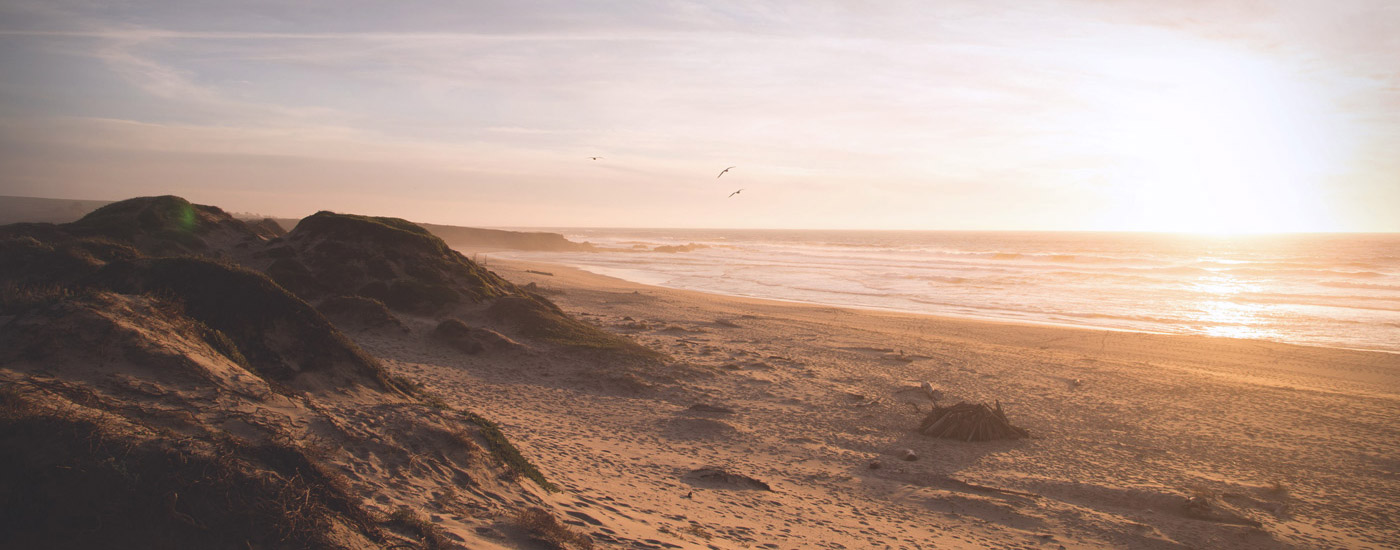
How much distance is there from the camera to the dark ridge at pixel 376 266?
1605cm

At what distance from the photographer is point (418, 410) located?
7156 millimetres

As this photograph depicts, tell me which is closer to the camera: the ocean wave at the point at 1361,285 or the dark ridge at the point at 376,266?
the dark ridge at the point at 376,266

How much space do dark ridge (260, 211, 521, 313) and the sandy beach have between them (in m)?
1.75

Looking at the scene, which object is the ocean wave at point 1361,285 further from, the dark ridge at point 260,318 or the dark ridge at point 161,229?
the dark ridge at point 161,229

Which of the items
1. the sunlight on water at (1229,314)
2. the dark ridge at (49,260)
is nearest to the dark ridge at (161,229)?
the dark ridge at (49,260)

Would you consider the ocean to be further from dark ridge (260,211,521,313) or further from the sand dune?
dark ridge (260,211,521,313)

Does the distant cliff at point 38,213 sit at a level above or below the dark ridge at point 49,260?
above

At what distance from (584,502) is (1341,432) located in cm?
1339

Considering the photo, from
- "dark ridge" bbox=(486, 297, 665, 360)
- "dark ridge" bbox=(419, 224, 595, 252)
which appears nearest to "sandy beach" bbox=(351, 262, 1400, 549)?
"dark ridge" bbox=(486, 297, 665, 360)

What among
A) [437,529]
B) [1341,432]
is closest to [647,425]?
[437,529]

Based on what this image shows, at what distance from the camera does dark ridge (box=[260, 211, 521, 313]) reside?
52.6 feet

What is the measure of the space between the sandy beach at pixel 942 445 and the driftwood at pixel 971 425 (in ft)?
0.89

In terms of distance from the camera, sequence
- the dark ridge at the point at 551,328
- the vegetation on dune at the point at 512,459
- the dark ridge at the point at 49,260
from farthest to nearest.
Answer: the dark ridge at the point at 551,328
the dark ridge at the point at 49,260
the vegetation on dune at the point at 512,459

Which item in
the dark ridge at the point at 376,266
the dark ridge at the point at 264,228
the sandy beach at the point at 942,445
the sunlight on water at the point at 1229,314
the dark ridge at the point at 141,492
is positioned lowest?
the sandy beach at the point at 942,445
